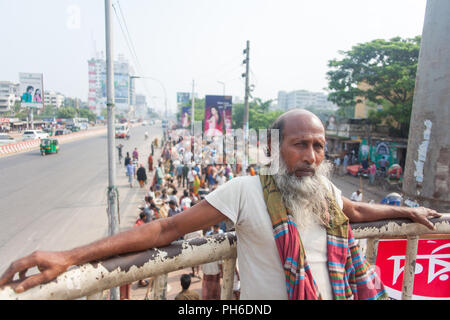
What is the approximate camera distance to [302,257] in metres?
1.22

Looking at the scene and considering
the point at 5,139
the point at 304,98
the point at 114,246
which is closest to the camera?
the point at 114,246

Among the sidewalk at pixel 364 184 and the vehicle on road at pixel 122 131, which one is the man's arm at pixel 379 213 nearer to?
the sidewalk at pixel 364 184

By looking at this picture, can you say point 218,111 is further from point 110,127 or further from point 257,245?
point 257,245

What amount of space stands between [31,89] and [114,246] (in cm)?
447

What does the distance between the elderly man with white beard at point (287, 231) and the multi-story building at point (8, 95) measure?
3996 millimetres

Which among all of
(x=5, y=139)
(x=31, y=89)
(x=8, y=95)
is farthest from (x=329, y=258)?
(x=31, y=89)

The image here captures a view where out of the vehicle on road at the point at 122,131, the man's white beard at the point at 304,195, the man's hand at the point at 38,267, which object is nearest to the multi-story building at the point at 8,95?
the man's hand at the point at 38,267

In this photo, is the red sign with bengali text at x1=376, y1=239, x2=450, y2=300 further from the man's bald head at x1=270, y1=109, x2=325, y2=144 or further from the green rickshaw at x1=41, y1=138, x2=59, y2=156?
the green rickshaw at x1=41, y1=138, x2=59, y2=156

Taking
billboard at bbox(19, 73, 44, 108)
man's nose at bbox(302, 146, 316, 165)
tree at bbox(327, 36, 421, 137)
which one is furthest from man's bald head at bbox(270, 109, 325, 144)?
tree at bbox(327, 36, 421, 137)

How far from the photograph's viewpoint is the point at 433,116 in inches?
130

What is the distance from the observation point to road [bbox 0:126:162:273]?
535 centimetres
